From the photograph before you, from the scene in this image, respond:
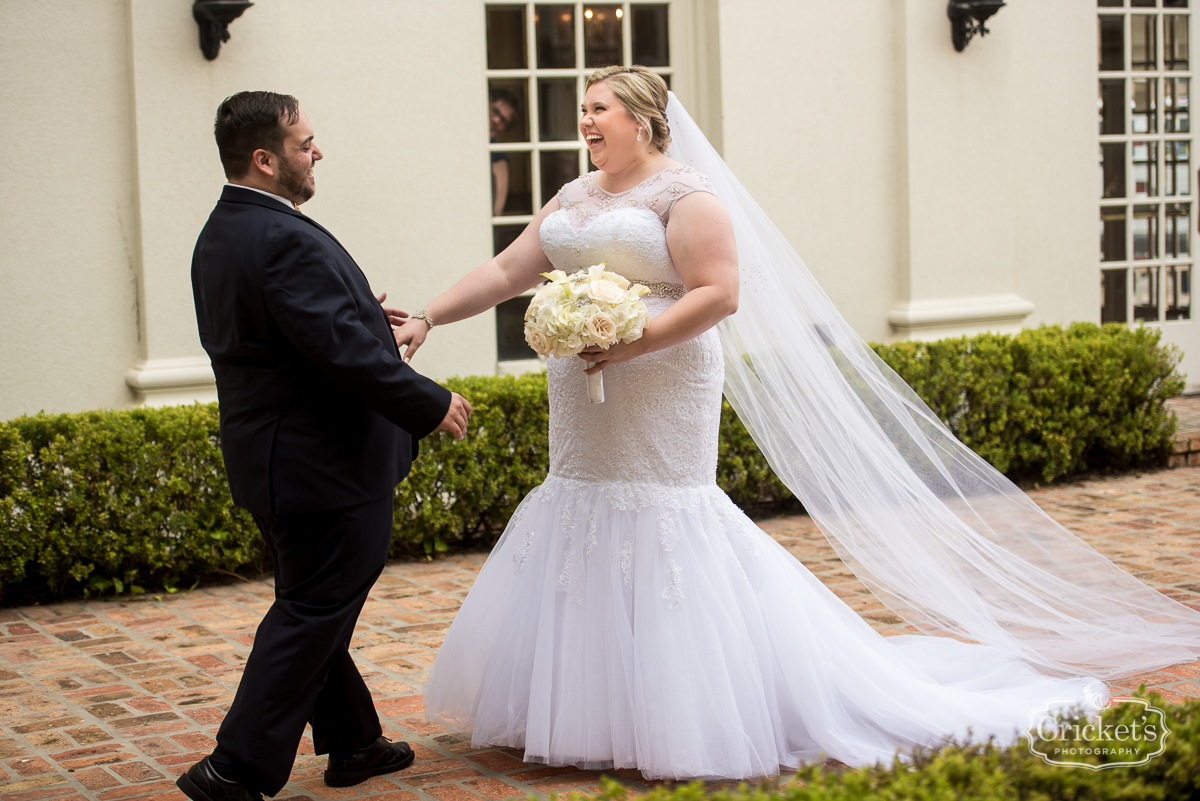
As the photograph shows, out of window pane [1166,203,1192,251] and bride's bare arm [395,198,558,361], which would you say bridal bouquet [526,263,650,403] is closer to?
bride's bare arm [395,198,558,361]

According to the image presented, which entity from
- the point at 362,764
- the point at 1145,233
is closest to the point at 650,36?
the point at 1145,233

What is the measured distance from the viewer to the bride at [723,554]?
11.9ft

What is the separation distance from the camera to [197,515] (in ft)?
20.3

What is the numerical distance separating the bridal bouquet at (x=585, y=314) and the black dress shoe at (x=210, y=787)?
1486 millimetres

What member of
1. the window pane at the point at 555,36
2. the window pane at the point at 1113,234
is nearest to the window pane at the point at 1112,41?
the window pane at the point at 1113,234

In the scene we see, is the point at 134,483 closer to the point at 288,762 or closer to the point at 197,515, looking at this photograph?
the point at 197,515

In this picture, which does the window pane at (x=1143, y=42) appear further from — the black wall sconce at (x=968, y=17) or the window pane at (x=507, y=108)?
the window pane at (x=507, y=108)

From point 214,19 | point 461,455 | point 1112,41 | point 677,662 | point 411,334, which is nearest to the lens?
point 677,662

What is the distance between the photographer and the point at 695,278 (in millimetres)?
3691

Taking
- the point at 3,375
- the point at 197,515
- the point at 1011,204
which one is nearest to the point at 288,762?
the point at 197,515

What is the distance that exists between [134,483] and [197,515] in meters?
0.35

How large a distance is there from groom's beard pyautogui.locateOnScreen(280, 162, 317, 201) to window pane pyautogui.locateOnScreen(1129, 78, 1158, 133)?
9014 millimetres

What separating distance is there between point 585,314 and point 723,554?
911 mm

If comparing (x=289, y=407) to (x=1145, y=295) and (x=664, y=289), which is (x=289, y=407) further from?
(x=1145, y=295)
